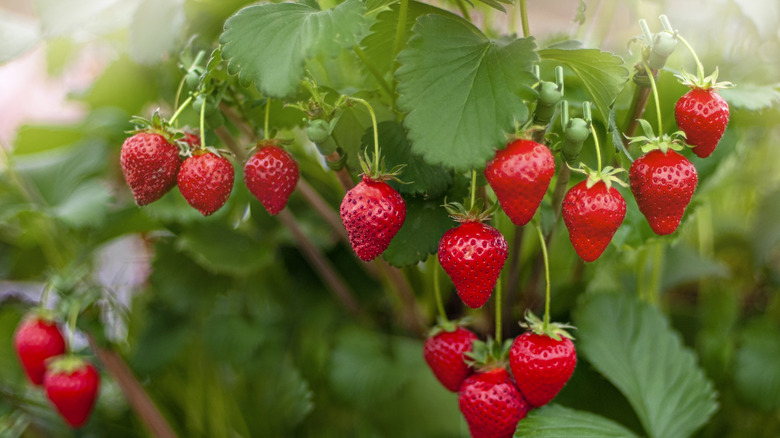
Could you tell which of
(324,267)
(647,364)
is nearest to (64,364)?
(324,267)

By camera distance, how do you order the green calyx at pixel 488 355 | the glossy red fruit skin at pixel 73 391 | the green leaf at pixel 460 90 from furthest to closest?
the glossy red fruit skin at pixel 73 391 < the green calyx at pixel 488 355 < the green leaf at pixel 460 90

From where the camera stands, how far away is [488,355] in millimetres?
534

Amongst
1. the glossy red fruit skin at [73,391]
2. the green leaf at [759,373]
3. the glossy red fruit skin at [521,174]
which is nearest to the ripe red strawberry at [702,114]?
the glossy red fruit skin at [521,174]

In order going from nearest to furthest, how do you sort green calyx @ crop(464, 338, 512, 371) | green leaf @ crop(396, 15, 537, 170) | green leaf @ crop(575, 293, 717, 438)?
1. green leaf @ crop(396, 15, 537, 170)
2. green calyx @ crop(464, 338, 512, 371)
3. green leaf @ crop(575, 293, 717, 438)

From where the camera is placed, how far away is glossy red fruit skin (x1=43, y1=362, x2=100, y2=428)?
0.75 m

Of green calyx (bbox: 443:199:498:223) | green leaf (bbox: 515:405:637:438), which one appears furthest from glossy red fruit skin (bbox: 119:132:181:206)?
green leaf (bbox: 515:405:637:438)

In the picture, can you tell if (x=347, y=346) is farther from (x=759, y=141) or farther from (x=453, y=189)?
(x=759, y=141)

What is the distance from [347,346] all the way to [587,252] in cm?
47

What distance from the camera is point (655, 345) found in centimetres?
66

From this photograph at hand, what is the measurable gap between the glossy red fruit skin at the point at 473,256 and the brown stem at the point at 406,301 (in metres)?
0.22

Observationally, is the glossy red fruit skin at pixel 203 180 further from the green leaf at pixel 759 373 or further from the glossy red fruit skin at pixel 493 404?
the green leaf at pixel 759 373

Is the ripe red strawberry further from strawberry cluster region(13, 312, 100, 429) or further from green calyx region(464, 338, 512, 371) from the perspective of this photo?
strawberry cluster region(13, 312, 100, 429)

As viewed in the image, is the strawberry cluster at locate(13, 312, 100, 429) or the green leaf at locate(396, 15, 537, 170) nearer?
the green leaf at locate(396, 15, 537, 170)

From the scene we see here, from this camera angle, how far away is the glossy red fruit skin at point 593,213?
434 mm
